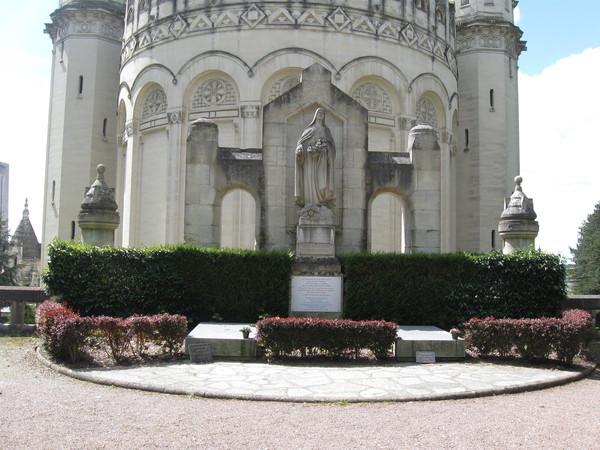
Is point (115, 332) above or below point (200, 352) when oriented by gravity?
above

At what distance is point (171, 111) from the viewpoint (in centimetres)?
2311

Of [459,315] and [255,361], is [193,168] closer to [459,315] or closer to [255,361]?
[255,361]

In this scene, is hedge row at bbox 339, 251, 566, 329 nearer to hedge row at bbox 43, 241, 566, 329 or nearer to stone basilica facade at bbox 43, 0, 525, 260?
hedge row at bbox 43, 241, 566, 329

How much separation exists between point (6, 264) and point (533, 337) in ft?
98.0

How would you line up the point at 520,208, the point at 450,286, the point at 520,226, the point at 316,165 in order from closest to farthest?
1. the point at 450,286
2. the point at 316,165
3. the point at 520,226
4. the point at 520,208

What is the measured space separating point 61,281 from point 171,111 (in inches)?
468

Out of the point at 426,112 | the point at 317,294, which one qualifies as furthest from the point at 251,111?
the point at 317,294

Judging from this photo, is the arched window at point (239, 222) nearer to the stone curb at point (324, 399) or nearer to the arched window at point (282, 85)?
the arched window at point (282, 85)

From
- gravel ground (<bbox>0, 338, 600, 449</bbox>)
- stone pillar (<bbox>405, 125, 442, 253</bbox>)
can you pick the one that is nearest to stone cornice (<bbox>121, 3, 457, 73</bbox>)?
stone pillar (<bbox>405, 125, 442, 253</bbox>)

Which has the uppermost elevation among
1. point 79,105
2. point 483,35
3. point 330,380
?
point 483,35

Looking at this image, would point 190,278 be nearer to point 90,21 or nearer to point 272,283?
point 272,283

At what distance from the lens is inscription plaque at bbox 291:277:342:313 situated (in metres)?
12.7

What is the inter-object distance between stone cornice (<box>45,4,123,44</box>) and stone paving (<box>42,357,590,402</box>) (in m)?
Result: 23.1

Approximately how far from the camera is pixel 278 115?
48.4 feet
